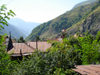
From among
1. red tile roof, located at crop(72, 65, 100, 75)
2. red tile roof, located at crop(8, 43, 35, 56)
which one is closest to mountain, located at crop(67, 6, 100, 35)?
red tile roof, located at crop(8, 43, 35, 56)

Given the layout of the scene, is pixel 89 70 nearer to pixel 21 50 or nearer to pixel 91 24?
pixel 21 50

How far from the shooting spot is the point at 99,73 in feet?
15.1

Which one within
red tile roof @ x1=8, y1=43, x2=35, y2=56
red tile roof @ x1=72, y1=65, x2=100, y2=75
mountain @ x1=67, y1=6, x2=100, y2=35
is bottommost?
red tile roof @ x1=72, y1=65, x2=100, y2=75

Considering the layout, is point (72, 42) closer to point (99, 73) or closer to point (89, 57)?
point (89, 57)

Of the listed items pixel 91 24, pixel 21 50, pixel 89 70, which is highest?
pixel 91 24

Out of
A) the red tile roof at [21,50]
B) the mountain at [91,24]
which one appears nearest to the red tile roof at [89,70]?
the red tile roof at [21,50]

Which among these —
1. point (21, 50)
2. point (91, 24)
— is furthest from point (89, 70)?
point (91, 24)

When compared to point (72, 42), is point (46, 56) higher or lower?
lower

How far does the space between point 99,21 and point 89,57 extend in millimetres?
140742

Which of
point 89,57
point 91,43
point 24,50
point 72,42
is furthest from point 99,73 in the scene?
point 24,50

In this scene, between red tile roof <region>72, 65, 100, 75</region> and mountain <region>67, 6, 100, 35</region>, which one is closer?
red tile roof <region>72, 65, 100, 75</region>

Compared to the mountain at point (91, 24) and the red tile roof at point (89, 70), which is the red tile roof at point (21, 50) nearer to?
the red tile roof at point (89, 70)

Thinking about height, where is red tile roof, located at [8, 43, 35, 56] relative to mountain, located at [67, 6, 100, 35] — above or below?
below

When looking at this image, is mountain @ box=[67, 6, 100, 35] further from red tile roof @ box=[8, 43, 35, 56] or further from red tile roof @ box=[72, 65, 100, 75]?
red tile roof @ box=[72, 65, 100, 75]
